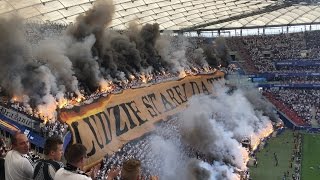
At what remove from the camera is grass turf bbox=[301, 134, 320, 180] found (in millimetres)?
28350

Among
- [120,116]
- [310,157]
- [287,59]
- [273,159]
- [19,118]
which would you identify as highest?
[19,118]

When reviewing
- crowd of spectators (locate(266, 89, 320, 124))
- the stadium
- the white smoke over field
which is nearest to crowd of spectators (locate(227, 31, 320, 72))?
the stadium

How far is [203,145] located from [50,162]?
1917 cm

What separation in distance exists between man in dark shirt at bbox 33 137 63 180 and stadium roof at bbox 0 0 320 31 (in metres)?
33.1

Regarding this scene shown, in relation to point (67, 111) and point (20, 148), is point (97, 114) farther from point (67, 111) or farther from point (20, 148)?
point (20, 148)

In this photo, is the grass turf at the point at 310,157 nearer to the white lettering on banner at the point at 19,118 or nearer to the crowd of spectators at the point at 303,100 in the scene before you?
the crowd of spectators at the point at 303,100

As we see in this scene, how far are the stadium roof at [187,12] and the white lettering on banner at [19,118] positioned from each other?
66.3ft

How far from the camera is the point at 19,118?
1791 cm

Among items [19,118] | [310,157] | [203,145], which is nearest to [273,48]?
[310,157]

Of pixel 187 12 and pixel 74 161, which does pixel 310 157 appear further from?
pixel 74 161

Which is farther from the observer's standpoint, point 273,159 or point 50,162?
point 273,159

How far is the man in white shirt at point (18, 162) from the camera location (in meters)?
5.50

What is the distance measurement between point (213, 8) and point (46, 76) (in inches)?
1585

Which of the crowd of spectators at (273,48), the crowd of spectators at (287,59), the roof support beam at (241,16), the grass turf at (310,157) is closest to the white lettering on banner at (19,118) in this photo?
the grass turf at (310,157)
